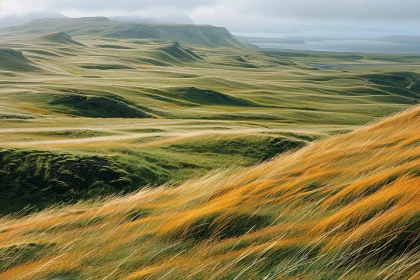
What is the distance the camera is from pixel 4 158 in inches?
838

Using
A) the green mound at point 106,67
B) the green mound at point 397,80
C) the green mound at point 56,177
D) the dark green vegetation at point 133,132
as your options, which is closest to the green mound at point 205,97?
the dark green vegetation at point 133,132

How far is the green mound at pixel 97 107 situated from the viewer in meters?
60.9

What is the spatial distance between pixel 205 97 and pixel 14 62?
5993cm

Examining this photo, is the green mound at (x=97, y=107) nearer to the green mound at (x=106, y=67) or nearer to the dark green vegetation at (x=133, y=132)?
the dark green vegetation at (x=133, y=132)

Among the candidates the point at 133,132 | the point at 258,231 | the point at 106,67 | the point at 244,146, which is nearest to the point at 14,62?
the point at 106,67

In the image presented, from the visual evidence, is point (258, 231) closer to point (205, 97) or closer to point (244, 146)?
point (244, 146)

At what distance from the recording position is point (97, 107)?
205 ft

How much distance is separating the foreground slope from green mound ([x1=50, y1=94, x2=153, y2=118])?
5235 centimetres

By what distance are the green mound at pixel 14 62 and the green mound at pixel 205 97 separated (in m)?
48.3

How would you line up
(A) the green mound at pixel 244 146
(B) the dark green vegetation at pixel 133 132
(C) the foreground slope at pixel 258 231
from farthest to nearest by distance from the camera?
(A) the green mound at pixel 244 146, (B) the dark green vegetation at pixel 133 132, (C) the foreground slope at pixel 258 231

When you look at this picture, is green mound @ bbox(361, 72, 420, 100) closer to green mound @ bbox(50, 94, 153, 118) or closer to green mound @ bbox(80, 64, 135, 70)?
green mound @ bbox(80, 64, 135, 70)

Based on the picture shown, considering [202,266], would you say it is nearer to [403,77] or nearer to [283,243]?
[283,243]

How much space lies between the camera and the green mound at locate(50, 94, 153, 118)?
200 feet

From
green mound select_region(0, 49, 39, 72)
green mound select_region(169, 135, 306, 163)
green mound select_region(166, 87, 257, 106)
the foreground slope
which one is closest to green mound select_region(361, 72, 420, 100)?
green mound select_region(166, 87, 257, 106)
